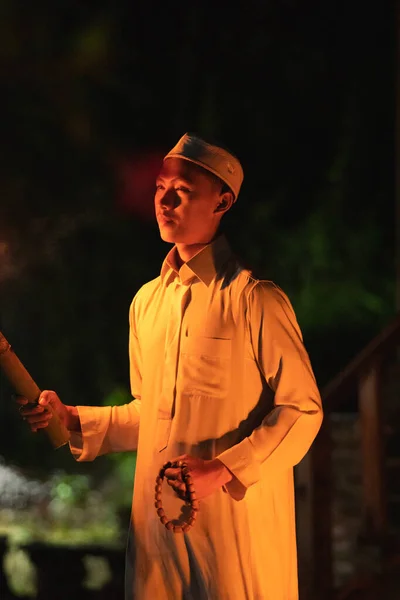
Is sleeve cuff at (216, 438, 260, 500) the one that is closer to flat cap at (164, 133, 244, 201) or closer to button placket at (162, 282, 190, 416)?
button placket at (162, 282, 190, 416)

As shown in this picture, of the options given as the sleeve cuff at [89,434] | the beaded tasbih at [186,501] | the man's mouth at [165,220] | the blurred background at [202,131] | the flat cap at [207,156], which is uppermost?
the blurred background at [202,131]

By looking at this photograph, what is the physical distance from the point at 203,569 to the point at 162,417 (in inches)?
15.8

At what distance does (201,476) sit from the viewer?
231 centimetres

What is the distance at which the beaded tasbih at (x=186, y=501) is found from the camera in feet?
7.51

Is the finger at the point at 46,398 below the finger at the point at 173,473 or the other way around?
the other way around

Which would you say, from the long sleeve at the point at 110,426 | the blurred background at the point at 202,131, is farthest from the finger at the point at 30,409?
the blurred background at the point at 202,131

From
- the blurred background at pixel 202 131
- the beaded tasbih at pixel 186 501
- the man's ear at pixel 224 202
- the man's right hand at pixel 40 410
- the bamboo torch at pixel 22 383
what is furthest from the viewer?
the blurred background at pixel 202 131

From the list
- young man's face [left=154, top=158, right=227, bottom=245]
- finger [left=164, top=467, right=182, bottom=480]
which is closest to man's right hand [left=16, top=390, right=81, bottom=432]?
finger [left=164, top=467, right=182, bottom=480]

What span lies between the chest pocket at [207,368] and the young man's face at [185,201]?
300mm

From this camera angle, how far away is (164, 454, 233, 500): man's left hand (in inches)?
90.5

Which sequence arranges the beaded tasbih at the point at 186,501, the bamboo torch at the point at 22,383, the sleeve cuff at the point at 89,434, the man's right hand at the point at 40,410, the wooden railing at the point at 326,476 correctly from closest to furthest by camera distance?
the beaded tasbih at the point at 186,501 → the bamboo torch at the point at 22,383 → the man's right hand at the point at 40,410 → the sleeve cuff at the point at 89,434 → the wooden railing at the point at 326,476

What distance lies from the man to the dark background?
5.72 meters

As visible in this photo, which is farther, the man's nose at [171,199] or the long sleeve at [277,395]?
the man's nose at [171,199]

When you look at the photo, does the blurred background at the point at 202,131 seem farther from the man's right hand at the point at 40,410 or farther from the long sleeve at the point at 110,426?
the man's right hand at the point at 40,410
